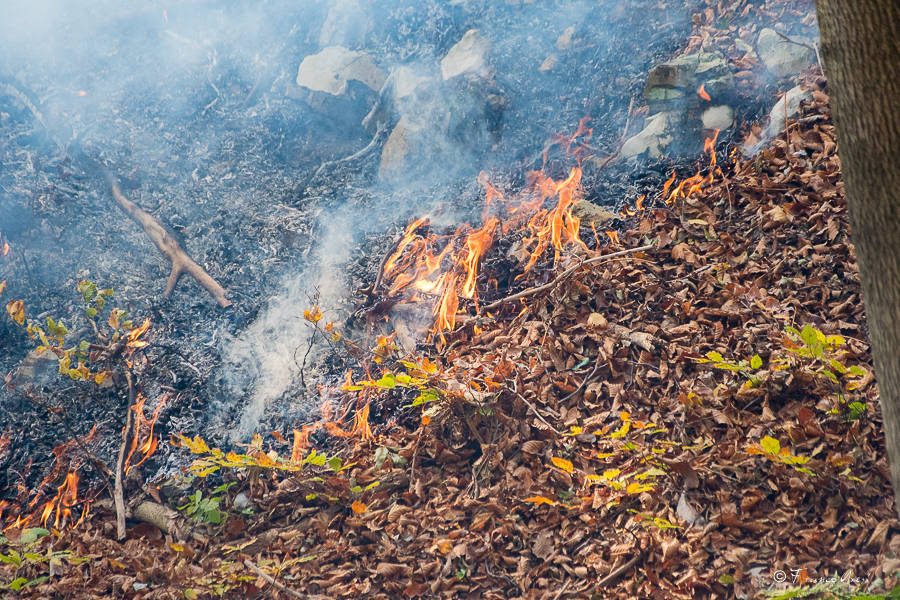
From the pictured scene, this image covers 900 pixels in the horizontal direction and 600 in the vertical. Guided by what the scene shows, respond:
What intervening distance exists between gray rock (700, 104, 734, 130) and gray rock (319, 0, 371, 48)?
4385mm

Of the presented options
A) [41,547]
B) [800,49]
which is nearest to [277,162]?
[41,547]

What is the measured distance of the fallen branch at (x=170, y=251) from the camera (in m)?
5.79

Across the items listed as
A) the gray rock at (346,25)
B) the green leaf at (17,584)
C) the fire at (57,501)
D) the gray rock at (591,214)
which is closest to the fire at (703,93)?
the gray rock at (591,214)

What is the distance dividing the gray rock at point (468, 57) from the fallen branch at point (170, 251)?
3398 millimetres

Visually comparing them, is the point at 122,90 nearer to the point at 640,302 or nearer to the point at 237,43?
the point at 237,43

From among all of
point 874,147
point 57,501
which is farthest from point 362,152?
point 874,147

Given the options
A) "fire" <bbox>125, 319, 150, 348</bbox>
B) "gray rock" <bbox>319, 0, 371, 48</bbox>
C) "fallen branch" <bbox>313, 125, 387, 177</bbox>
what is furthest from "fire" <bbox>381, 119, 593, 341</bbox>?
"gray rock" <bbox>319, 0, 371, 48</bbox>

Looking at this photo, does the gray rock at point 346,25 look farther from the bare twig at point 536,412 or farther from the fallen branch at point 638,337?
the bare twig at point 536,412

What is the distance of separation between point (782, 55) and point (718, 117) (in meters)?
0.82

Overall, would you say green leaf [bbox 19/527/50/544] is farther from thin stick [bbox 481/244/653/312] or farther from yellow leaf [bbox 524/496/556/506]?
thin stick [bbox 481/244/653/312]

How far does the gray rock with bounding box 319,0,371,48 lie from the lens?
7.73 metres

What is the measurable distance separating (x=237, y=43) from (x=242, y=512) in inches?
265

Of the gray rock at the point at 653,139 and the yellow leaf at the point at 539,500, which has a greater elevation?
the gray rock at the point at 653,139

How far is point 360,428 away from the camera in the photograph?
434 cm
